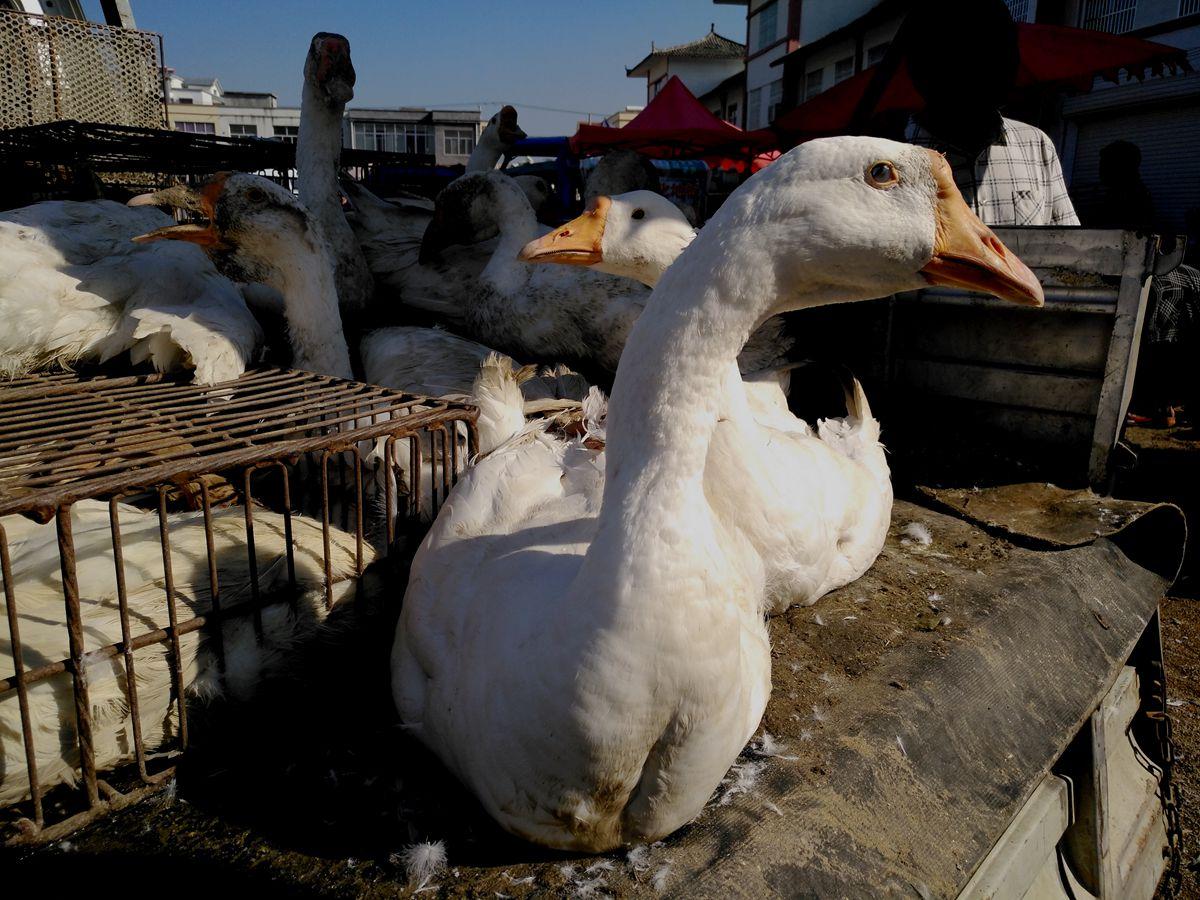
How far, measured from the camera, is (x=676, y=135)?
9.02m

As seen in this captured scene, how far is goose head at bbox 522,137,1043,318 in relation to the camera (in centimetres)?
138

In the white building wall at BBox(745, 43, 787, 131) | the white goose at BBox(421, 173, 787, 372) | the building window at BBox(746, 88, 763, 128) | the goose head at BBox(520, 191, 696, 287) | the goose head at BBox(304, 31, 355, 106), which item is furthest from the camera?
the building window at BBox(746, 88, 763, 128)

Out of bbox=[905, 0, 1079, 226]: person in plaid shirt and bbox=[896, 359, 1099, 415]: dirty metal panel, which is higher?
bbox=[905, 0, 1079, 226]: person in plaid shirt

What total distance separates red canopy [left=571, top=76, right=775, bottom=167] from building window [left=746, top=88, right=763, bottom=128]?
18059 mm

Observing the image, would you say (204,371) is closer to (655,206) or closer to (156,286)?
(156,286)

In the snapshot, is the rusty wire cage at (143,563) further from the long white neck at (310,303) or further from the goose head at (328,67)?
the goose head at (328,67)

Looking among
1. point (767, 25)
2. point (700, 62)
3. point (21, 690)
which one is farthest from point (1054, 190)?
point (700, 62)

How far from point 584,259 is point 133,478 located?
77.8 inches

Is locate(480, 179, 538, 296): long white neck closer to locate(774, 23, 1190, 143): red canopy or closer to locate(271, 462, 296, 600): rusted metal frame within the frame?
locate(271, 462, 296, 600): rusted metal frame

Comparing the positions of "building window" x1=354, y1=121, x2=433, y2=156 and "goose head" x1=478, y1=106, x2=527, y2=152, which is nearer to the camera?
"goose head" x1=478, y1=106, x2=527, y2=152

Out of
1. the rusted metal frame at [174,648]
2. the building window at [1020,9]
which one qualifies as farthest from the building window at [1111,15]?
the rusted metal frame at [174,648]

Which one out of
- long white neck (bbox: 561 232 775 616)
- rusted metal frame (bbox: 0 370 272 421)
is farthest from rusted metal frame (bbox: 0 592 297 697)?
long white neck (bbox: 561 232 775 616)

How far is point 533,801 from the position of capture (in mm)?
1480

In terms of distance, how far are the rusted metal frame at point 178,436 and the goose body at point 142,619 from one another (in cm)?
28
